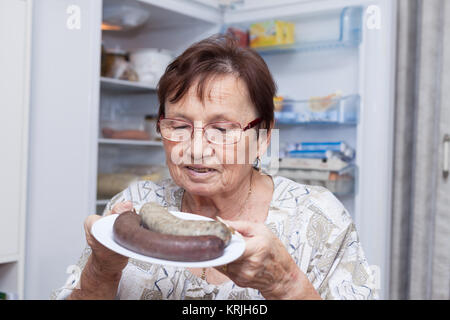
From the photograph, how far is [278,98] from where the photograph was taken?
2.24m

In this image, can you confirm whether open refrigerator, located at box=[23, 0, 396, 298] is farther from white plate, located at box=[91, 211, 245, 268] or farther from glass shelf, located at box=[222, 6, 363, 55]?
white plate, located at box=[91, 211, 245, 268]

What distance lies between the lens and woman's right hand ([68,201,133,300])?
912mm

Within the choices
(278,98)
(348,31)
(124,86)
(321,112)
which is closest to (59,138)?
(124,86)

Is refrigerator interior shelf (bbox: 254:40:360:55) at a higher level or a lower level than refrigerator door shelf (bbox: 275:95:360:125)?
higher

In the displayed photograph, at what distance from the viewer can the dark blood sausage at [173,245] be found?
72cm

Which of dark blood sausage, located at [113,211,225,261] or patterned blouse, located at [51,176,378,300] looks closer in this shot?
dark blood sausage, located at [113,211,225,261]

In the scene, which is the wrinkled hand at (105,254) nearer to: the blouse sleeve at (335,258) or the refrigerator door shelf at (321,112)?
the blouse sleeve at (335,258)

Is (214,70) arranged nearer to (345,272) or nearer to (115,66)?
(345,272)

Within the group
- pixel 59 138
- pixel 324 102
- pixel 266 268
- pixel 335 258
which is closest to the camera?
pixel 266 268

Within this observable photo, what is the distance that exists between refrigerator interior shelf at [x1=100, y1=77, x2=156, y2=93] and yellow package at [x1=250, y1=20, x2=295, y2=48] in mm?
540

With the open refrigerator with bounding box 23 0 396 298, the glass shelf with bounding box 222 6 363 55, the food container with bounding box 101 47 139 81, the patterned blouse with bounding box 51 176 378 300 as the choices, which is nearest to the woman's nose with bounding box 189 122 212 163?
the patterned blouse with bounding box 51 176 378 300

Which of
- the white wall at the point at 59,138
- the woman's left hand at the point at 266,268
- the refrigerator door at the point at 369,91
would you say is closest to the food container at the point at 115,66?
the white wall at the point at 59,138

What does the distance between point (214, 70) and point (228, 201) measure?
0.31 m

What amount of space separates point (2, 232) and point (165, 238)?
105 centimetres
